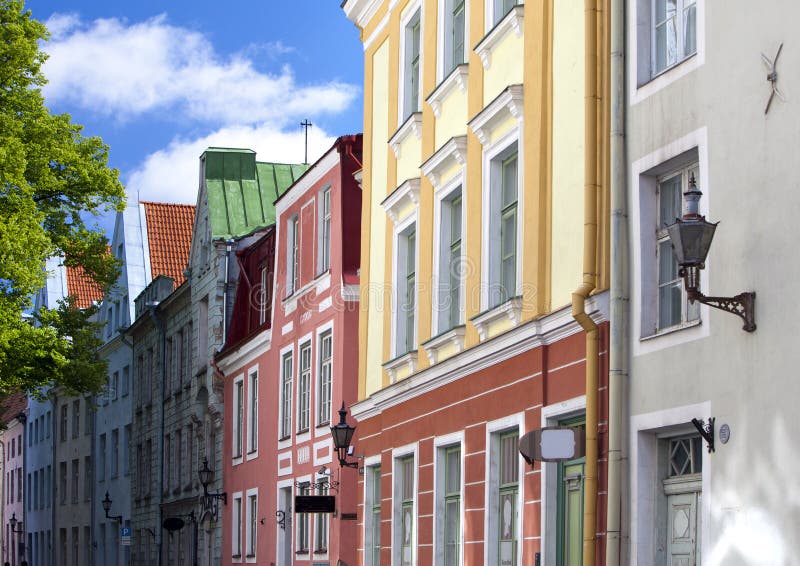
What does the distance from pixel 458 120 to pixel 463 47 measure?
99 centimetres

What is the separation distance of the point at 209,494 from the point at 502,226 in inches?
746

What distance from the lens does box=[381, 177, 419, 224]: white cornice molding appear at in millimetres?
20328

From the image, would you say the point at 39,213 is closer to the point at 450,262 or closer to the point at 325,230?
the point at 325,230

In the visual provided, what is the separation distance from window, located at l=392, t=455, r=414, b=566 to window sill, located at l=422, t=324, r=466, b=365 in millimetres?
1905

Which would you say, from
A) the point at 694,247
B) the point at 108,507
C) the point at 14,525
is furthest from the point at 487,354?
the point at 14,525

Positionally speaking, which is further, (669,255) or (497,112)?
(497,112)

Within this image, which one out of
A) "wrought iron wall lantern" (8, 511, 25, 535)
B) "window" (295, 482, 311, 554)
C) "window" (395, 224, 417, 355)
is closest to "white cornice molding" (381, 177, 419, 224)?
"window" (395, 224, 417, 355)

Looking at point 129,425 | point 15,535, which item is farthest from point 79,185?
point 15,535

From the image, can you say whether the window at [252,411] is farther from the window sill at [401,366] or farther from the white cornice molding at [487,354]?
the window sill at [401,366]

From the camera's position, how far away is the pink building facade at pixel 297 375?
25.8m

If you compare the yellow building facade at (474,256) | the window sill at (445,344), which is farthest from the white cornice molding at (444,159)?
the window sill at (445,344)

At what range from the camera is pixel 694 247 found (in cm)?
1067

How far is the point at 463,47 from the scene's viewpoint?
1902 cm

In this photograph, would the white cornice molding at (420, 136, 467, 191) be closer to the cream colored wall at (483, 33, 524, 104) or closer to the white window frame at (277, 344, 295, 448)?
the cream colored wall at (483, 33, 524, 104)
